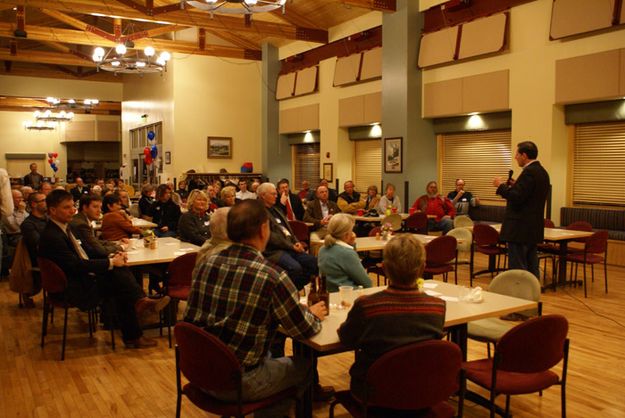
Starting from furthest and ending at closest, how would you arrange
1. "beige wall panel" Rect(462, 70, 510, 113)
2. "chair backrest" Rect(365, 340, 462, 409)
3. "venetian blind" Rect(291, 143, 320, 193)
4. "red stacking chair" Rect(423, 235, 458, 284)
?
"venetian blind" Rect(291, 143, 320, 193) → "beige wall panel" Rect(462, 70, 510, 113) → "red stacking chair" Rect(423, 235, 458, 284) → "chair backrest" Rect(365, 340, 462, 409)

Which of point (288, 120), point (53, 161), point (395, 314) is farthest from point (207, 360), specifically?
point (53, 161)

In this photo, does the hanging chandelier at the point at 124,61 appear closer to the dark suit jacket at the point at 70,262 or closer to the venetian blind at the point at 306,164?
the venetian blind at the point at 306,164

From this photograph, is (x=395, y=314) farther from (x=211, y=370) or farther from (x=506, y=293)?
(x=506, y=293)

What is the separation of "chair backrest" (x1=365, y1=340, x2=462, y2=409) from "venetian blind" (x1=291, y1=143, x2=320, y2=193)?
13.8 meters

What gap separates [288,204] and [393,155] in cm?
360

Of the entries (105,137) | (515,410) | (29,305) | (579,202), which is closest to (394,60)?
(579,202)

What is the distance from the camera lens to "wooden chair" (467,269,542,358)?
12.3ft

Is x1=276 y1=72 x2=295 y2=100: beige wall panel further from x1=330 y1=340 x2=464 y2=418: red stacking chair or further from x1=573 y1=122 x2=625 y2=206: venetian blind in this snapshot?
x1=330 y1=340 x2=464 y2=418: red stacking chair

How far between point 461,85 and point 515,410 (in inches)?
331

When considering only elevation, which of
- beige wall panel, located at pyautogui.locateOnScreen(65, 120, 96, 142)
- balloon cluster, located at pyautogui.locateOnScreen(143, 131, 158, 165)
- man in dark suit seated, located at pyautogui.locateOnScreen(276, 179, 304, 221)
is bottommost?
man in dark suit seated, located at pyautogui.locateOnScreen(276, 179, 304, 221)

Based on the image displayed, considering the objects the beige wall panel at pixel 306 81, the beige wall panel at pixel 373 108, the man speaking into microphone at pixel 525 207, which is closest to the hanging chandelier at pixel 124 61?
the beige wall panel at pixel 306 81

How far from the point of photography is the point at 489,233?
7680 millimetres

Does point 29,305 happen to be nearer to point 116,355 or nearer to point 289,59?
point 116,355

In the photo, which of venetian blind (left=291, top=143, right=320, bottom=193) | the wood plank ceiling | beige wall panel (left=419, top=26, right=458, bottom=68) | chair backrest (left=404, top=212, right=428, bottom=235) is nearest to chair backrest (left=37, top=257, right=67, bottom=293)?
chair backrest (left=404, top=212, right=428, bottom=235)
